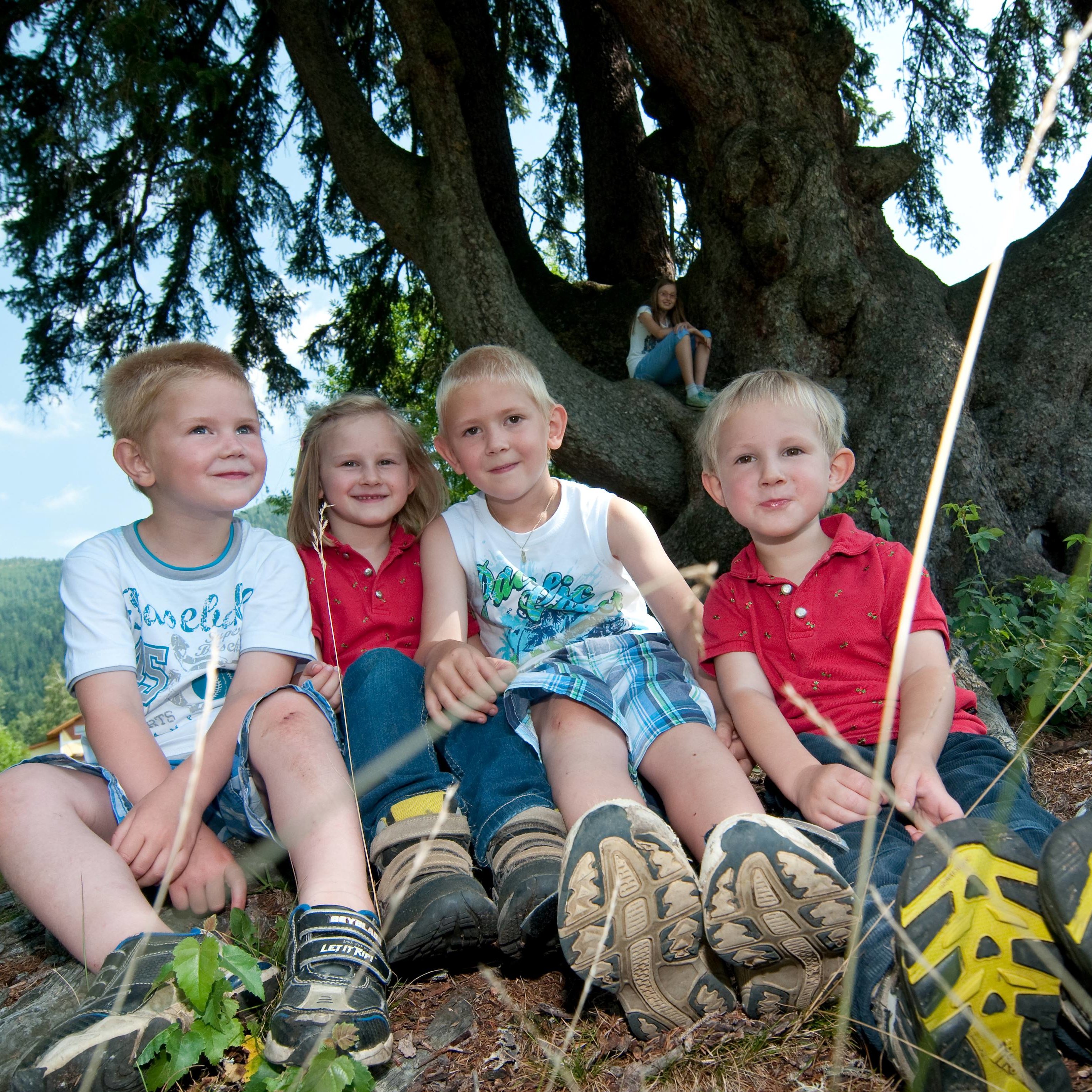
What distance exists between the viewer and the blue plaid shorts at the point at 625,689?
7.20ft

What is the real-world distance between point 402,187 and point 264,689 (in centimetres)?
364

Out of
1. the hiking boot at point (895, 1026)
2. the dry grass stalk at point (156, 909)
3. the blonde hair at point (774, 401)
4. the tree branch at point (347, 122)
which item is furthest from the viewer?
the tree branch at point (347, 122)

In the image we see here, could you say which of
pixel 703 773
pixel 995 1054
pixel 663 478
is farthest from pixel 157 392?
pixel 663 478

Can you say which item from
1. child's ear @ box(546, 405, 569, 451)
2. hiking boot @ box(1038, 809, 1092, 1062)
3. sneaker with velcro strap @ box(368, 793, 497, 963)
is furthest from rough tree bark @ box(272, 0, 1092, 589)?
hiking boot @ box(1038, 809, 1092, 1062)

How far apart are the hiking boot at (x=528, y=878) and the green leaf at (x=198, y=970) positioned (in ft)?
1.72

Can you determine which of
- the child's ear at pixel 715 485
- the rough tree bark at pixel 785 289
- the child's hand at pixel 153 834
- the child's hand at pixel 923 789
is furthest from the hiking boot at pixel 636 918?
the rough tree bark at pixel 785 289

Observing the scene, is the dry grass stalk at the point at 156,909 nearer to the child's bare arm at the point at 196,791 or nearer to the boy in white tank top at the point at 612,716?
the child's bare arm at the point at 196,791

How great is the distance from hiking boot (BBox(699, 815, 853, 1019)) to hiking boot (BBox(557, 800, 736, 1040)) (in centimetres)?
5

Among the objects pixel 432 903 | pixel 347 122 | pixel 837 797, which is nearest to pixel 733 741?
pixel 837 797

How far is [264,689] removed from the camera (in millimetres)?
2320

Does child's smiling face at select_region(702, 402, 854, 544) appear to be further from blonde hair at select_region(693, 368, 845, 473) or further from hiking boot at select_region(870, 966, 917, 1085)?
hiking boot at select_region(870, 966, 917, 1085)

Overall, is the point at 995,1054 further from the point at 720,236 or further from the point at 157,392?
the point at 720,236

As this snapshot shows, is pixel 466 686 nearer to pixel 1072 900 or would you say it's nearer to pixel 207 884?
pixel 207 884

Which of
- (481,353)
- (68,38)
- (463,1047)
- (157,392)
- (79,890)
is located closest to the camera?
(463,1047)
